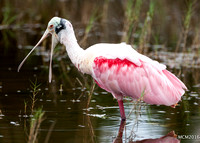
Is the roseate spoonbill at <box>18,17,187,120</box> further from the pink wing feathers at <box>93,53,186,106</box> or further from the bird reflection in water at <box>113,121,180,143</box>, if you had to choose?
the bird reflection in water at <box>113,121,180,143</box>

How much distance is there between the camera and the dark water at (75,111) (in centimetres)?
663

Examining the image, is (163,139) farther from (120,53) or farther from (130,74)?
(120,53)

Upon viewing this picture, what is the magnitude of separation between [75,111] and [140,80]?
1100 millimetres

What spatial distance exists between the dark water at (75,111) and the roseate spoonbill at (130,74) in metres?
0.30

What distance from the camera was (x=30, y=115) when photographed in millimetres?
7434

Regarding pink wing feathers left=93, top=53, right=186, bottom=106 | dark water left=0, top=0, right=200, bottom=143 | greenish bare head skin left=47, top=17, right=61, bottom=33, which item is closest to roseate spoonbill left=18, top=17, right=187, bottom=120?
pink wing feathers left=93, top=53, right=186, bottom=106

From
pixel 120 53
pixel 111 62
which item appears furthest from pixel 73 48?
pixel 120 53

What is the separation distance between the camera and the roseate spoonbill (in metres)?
7.28

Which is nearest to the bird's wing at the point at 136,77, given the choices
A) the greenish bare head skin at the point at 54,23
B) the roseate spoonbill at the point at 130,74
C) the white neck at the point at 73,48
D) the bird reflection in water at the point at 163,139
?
the roseate spoonbill at the point at 130,74

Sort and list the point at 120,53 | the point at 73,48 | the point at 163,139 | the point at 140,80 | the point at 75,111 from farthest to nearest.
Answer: the point at 75,111 < the point at 73,48 < the point at 140,80 < the point at 120,53 < the point at 163,139

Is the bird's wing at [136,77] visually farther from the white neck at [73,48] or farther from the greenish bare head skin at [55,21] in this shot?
the greenish bare head skin at [55,21]

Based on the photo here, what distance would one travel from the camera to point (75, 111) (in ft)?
25.6

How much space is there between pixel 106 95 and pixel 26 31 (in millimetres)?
6631

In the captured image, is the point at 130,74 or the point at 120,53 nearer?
the point at 120,53
